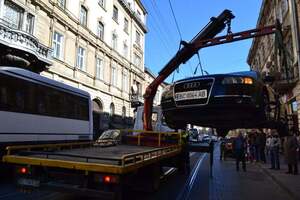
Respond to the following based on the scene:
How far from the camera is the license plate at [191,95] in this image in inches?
258

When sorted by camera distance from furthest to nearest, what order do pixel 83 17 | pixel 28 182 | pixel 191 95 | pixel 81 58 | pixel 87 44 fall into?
pixel 83 17 → pixel 87 44 → pixel 81 58 → pixel 191 95 → pixel 28 182

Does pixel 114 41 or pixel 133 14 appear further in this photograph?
pixel 133 14

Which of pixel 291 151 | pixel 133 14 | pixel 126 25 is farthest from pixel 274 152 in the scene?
pixel 133 14

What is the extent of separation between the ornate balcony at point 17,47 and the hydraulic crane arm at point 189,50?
24.8ft

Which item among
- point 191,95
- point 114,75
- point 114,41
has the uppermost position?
point 114,41

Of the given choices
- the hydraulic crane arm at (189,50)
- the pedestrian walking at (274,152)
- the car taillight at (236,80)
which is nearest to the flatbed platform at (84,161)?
the car taillight at (236,80)

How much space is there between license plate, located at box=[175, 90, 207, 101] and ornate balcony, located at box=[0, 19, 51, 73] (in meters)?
10.4

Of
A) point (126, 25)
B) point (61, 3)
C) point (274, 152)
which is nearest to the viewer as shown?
point (274, 152)

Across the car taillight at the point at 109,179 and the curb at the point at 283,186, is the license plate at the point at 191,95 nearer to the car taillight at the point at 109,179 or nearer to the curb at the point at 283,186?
the car taillight at the point at 109,179

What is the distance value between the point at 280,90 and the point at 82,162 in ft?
62.1

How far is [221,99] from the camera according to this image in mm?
6270

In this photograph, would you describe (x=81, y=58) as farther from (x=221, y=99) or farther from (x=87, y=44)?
(x=221, y=99)

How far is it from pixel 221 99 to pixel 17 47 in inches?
463

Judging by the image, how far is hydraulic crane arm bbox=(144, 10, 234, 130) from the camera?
33.6 feet
